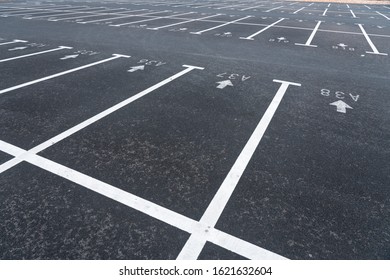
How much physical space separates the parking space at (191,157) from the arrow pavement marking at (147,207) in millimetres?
13

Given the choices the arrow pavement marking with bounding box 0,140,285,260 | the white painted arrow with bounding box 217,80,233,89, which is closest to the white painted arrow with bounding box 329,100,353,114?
the white painted arrow with bounding box 217,80,233,89

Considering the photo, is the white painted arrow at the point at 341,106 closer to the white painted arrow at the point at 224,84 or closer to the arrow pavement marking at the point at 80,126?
the white painted arrow at the point at 224,84

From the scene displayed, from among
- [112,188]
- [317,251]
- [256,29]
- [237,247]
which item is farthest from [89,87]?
[256,29]

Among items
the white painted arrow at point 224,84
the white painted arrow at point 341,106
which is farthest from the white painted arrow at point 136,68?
the white painted arrow at point 341,106

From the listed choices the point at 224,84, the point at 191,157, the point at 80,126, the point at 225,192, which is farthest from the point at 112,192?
the point at 224,84

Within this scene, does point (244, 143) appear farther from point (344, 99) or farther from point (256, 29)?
point (256, 29)

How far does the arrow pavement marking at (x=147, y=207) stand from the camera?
248 centimetres

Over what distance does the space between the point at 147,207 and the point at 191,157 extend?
1.10 m

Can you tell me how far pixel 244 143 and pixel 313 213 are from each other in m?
1.52

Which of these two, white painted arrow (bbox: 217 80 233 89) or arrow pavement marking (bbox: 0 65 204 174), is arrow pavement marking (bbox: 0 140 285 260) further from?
white painted arrow (bbox: 217 80 233 89)

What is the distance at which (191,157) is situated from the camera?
12.3 feet

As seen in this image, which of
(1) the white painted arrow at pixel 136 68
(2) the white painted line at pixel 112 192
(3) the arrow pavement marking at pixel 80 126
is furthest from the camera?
(1) the white painted arrow at pixel 136 68

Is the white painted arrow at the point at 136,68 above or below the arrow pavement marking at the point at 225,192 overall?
above

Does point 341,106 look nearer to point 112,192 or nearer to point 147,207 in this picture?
point 147,207
